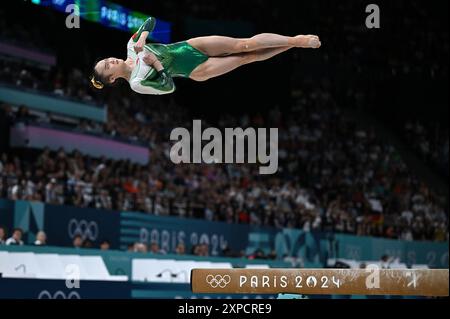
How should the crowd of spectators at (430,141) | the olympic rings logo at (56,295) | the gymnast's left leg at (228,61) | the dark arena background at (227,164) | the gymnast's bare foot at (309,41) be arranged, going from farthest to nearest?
the crowd of spectators at (430,141) < the dark arena background at (227,164) < the olympic rings logo at (56,295) < the gymnast's left leg at (228,61) < the gymnast's bare foot at (309,41)

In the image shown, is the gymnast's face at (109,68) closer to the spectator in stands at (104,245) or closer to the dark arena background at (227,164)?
the dark arena background at (227,164)

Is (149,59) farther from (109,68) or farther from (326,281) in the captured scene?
(326,281)

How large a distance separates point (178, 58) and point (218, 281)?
266 centimetres

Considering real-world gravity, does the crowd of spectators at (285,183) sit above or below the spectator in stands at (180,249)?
above

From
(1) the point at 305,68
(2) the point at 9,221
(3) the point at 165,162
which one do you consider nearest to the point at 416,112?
(1) the point at 305,68

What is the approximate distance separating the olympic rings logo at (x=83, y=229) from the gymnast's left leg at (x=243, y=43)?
24.0 feet

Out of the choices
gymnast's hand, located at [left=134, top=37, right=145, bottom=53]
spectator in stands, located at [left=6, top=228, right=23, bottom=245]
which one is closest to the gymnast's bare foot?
gymnast's hand, located at [left=134, top=37, right=145, bottom=53]

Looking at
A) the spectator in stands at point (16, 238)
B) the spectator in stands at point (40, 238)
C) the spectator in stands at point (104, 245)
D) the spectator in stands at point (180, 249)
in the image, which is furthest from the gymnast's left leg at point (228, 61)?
the spectator in stands at point (180, 249)

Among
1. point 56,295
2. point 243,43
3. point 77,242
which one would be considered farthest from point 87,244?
point 243,43

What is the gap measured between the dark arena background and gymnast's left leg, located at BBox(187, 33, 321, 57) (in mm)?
1359

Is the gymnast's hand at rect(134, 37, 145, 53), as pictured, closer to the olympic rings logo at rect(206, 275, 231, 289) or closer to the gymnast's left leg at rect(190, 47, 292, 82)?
the gymnast's left leg at rect(190, 47, 292, 82)

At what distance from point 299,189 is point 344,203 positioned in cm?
156

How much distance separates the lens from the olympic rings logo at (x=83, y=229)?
1630 centimetres

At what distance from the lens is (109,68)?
9.52 meters
